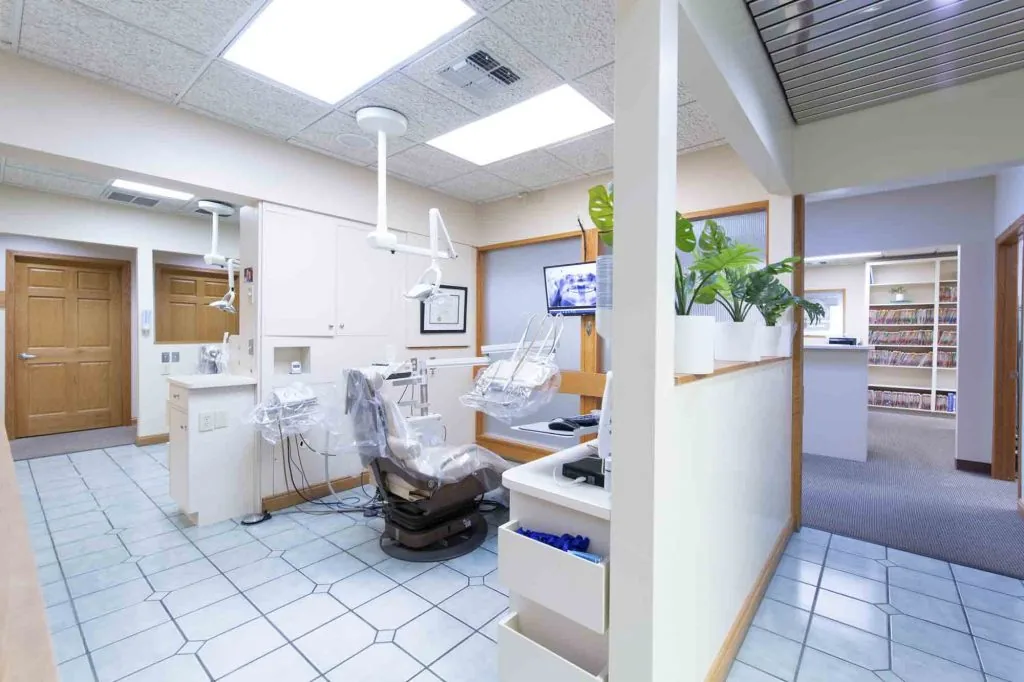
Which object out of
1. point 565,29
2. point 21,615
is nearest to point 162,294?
point 565,29

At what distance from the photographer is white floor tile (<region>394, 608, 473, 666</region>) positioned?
5.97 feet

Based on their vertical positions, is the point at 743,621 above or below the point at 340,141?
below

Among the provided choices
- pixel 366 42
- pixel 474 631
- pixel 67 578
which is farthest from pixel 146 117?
pixel 474 631

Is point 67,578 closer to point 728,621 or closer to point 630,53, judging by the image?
point 728,621

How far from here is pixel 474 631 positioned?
1.95 m

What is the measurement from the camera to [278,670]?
1.72m

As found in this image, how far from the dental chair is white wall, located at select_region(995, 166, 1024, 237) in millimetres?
4386

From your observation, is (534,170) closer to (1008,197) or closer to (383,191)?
(383,191)

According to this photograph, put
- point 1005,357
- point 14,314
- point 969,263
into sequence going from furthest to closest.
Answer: point 14,314 < point 969,263 < point 1005,357

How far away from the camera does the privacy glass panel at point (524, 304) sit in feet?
13.6

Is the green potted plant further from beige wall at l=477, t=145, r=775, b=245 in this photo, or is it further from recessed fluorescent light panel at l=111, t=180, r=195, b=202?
recessed fluorescent light panel at l=111, t=180, r=195, b=202

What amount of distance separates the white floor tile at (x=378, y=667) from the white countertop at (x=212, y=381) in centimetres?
206

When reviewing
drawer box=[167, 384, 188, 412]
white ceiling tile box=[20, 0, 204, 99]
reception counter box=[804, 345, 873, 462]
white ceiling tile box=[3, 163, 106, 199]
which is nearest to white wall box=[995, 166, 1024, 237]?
reception counter box=[804, 345, 873, 462]

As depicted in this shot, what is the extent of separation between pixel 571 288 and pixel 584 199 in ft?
2.55
